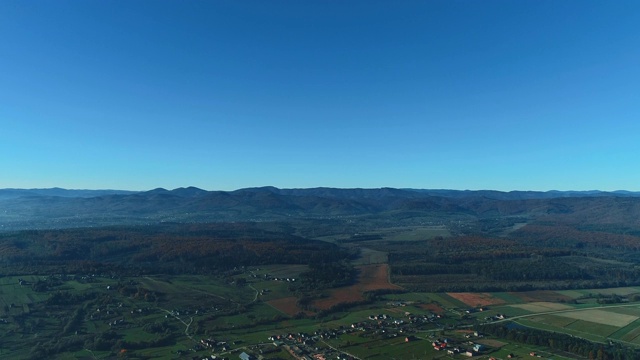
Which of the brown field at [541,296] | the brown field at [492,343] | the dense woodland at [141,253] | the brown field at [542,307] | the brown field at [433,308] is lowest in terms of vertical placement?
the brown field at [492,343]

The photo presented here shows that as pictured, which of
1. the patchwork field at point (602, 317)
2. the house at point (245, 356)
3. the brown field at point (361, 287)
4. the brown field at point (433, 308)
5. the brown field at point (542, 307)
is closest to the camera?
the house at point (245, 356)

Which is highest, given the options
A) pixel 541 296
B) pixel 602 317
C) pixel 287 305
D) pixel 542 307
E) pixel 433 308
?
pixel 541 296

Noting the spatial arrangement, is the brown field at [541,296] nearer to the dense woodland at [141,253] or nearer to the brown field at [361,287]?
the brown field at [361,287]

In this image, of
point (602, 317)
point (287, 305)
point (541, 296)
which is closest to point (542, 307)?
point (541, 296)

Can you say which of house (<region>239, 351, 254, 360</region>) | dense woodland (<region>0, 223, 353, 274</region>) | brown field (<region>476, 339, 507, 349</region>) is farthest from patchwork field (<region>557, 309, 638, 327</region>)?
dense woodland (<region>0, 223, 353, 274</region>)

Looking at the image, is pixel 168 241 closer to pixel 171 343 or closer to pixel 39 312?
pixel 39 312

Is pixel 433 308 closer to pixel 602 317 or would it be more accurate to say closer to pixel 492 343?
pixel 492 343

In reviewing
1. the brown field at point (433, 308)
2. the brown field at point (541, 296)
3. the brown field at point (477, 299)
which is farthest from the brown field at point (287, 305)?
the brown field at point (541, 296)
